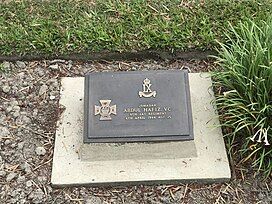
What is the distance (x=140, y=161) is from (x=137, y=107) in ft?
0.99

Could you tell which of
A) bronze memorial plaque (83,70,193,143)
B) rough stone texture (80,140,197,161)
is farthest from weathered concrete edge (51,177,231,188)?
bronze memorial plaque (83,70,193,143)

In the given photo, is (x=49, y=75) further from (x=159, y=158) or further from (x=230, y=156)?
(x=230, y=156)

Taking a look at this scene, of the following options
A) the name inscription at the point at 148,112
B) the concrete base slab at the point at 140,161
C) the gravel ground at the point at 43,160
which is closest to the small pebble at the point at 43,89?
the gravel ground at the point at 43,160

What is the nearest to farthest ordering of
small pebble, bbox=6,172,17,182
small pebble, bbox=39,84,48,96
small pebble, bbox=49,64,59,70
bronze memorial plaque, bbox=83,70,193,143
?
bronze memorial plaque, bbox=83,70,193,143 < small pebble, bbox=6,172,17,182 < small pebble, bbox=39,84,48,96 < small pebble, bbox=49,64,59,70

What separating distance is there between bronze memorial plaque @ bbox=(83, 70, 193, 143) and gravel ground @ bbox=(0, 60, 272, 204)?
1.01 feet

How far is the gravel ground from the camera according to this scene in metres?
3.30

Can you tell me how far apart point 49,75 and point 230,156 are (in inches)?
50.1

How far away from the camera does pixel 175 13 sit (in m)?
4.15

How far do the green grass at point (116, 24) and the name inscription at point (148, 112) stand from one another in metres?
0.71

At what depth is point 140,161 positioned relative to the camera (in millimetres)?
3357

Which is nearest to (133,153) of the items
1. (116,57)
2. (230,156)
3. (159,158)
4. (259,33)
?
(159,158)

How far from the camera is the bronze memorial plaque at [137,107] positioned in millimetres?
3260

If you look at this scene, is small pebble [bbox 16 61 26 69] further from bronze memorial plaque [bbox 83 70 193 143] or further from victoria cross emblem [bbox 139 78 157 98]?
victoria cross emblem [bbox 139 78 157 98]

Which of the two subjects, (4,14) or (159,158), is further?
(4,14)
